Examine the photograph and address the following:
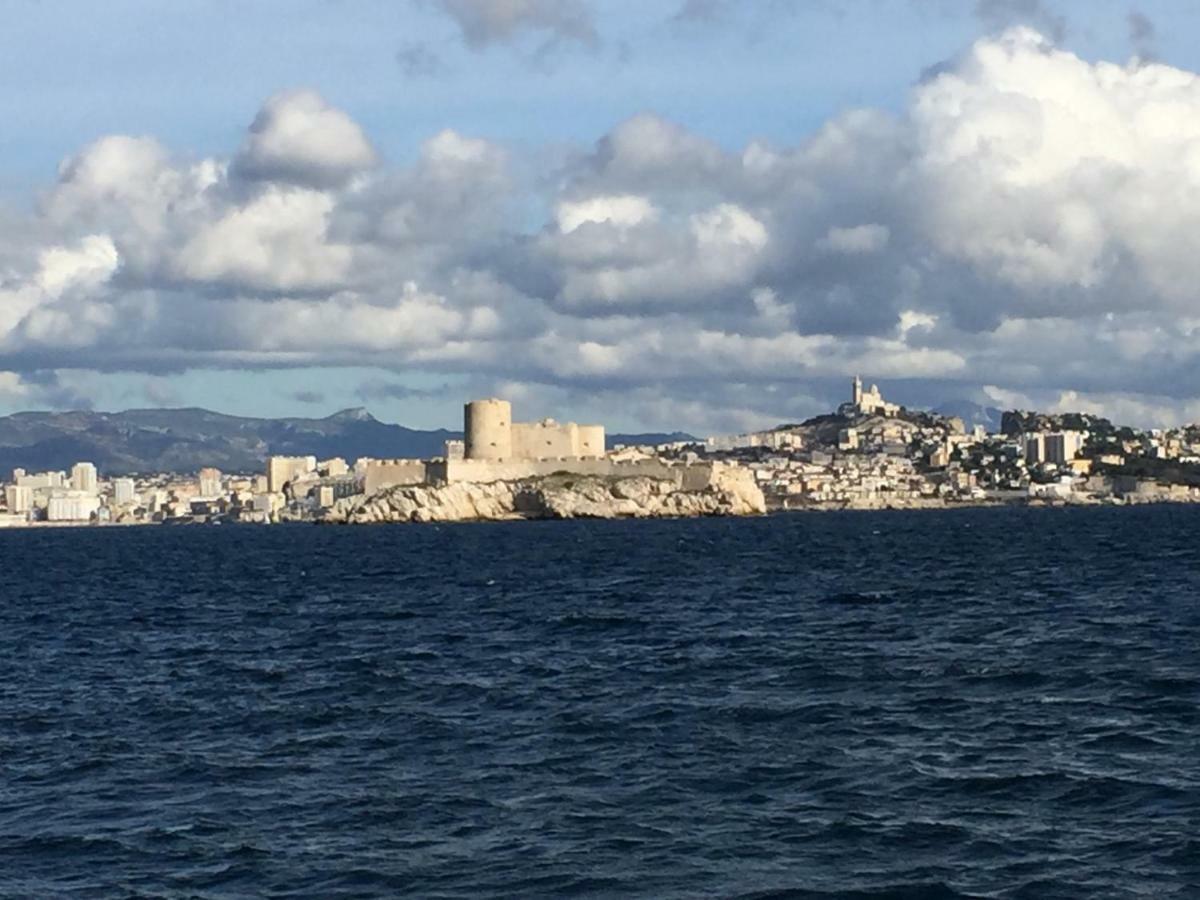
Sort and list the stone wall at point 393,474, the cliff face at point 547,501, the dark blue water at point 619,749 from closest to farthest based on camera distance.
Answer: the dark blue water at point 619,749 < the cliff face at point 547,501 < the stone wall at point 393,474

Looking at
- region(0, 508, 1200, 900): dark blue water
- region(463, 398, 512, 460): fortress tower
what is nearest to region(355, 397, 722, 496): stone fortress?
region(463, 398, 512, 460): fortress tower

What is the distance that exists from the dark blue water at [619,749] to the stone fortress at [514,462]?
11830cm

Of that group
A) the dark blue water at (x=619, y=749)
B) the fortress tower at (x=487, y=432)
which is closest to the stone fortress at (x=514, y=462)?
the fortress tower at (x=487, y=432)

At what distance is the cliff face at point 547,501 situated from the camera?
163 m

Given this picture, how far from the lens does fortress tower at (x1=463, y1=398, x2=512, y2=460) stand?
554 ft

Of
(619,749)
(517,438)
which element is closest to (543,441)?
(517,438)

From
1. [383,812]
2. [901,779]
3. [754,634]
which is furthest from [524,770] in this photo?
[754,634]

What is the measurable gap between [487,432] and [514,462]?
380cm

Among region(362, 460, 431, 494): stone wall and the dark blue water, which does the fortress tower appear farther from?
the dark blue water

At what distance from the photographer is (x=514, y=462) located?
168 metres

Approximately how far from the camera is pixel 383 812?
1919 cm

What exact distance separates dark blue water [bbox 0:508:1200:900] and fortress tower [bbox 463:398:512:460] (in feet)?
398

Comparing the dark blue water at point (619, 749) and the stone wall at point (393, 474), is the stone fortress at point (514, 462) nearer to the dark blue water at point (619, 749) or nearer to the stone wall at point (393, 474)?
the stone wall at point (393, 474)

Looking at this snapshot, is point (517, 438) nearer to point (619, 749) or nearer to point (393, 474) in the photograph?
point (393, 474)
